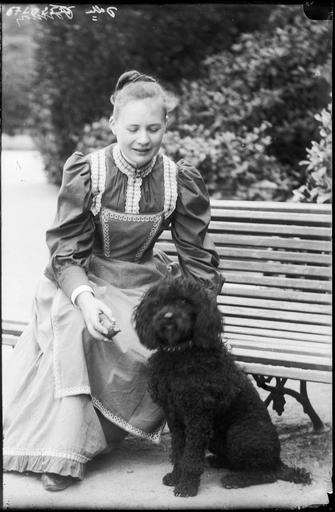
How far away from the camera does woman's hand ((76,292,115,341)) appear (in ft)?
11.2

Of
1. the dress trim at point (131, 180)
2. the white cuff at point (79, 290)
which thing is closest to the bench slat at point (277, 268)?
the dress trim at point (131, 180)

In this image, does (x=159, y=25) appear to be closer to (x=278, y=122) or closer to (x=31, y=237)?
(x=278, y=122)

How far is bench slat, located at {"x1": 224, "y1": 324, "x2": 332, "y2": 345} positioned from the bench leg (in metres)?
0.21

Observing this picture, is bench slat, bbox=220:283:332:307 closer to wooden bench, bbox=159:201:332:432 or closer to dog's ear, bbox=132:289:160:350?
wooden bench, bbox=159:201:332:432

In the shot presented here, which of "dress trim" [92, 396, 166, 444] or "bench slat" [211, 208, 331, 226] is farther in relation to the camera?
"bench slat" [211, 208, 331, 226]

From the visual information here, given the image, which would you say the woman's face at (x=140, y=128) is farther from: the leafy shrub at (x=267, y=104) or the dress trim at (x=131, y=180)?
the leafy shrub at (x=267, y=104)

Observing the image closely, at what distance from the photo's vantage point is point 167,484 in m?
3.53

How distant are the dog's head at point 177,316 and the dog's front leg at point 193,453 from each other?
310mm

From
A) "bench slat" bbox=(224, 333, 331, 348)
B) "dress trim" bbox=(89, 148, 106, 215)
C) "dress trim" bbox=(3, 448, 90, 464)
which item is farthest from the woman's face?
"dress trim" bbox=(3, 448, 90, 464)

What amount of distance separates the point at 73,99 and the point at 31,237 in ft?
7.29

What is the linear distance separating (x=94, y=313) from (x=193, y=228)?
69cm

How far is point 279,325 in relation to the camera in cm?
427

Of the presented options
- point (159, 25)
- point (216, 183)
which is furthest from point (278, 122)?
point (159, 25)

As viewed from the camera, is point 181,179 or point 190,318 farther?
point 181,179
